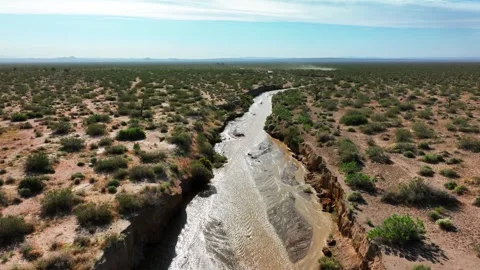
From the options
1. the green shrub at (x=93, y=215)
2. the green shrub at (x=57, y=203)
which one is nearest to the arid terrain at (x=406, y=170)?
the green shrub at (x=93, y=215)

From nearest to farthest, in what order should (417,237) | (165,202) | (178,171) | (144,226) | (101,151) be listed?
(417,237), (144,226), (165,202), (178,171), (101,151)

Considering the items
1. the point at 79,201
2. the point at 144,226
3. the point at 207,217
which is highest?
the point at 79,201

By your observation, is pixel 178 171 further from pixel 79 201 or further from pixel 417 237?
pixel 417 237

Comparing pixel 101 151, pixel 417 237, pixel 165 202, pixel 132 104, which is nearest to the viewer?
pixel 417 237

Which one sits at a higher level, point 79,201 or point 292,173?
point 79,201

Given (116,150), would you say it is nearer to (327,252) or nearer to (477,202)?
(327,252)

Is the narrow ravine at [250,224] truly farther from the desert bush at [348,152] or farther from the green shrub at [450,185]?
the green shrub at [450,185]

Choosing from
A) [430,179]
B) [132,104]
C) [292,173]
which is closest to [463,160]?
[430,179]

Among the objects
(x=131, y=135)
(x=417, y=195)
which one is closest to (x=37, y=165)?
(x=131, y=135)
